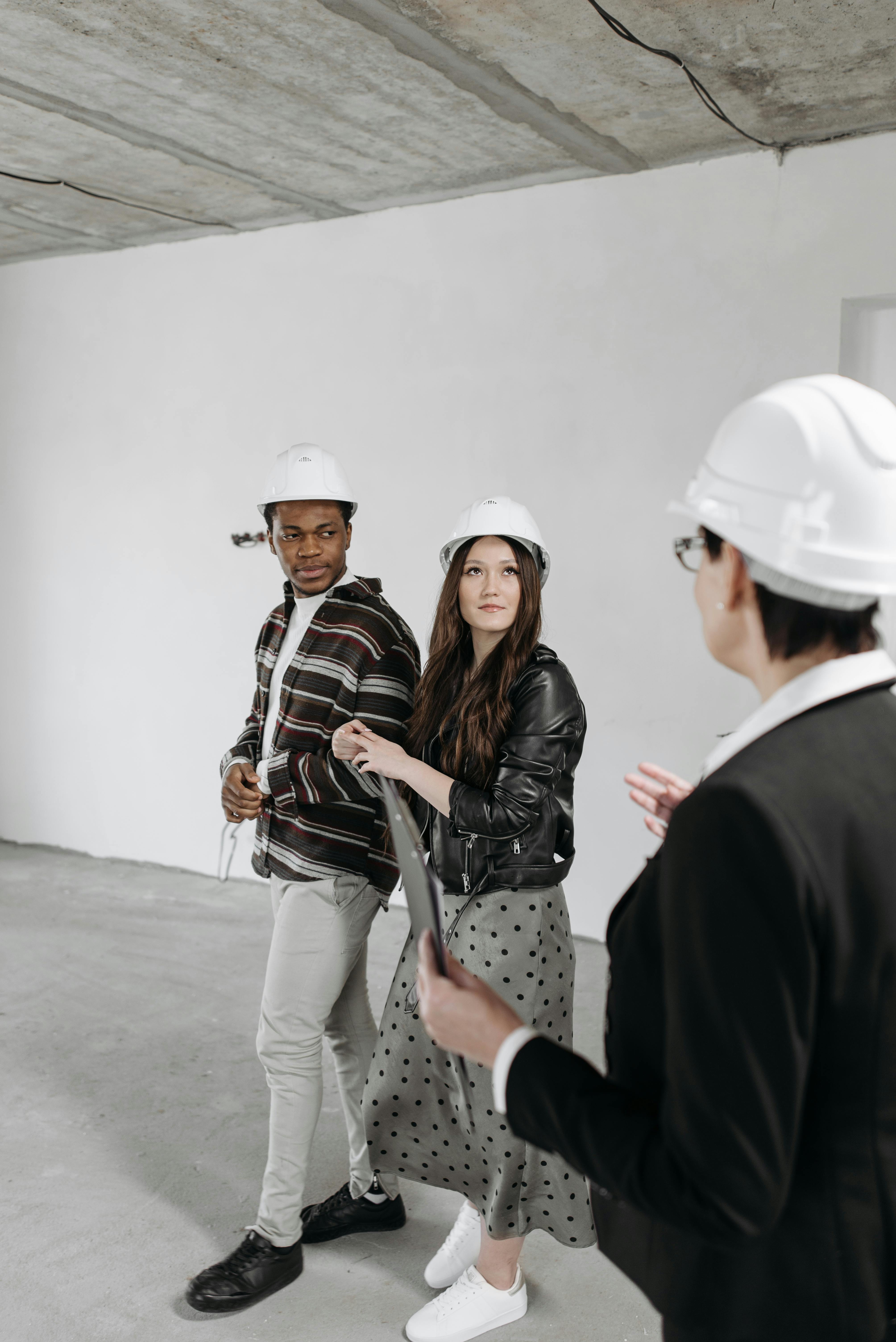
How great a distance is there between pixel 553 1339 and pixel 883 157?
11.0 ft

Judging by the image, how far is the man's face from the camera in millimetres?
2236

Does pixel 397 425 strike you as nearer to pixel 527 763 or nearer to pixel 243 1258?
pixel 527 763

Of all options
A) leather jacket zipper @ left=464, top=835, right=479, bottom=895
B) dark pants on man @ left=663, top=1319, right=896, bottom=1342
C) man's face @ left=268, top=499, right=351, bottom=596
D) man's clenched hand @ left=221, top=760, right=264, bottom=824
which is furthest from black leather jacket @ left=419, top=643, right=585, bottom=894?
dark pants on man @ left=663, top=1319, right=896, bottom=1342

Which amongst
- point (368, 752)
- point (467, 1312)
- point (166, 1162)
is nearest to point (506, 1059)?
point (368, 752)

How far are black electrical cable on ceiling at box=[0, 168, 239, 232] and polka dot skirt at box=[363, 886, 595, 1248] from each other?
353 centimetres

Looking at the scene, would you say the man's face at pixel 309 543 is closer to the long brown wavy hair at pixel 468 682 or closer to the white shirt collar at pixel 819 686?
the long brown wavy hair at pixel 468 682

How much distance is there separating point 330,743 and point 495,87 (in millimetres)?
2142

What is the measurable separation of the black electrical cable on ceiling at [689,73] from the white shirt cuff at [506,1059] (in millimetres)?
2534

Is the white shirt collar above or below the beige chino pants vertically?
above

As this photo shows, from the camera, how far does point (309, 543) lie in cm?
224

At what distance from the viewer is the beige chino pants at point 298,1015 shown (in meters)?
2.06

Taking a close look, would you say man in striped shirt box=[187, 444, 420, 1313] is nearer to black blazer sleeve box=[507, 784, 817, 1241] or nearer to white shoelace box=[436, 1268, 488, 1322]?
white shoelace box=[436, 1268, 488, 1322]

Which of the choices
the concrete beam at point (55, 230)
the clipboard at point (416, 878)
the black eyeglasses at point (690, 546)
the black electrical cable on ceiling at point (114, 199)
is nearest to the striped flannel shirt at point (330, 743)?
the clipboard at point (416, 878)

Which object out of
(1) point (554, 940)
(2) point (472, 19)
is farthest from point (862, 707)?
(2) point (472, 19)
